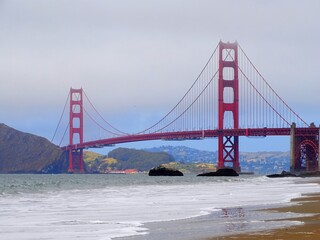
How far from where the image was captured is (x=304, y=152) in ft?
320

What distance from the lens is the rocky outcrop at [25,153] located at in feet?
561

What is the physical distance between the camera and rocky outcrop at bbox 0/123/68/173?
17106 centimetres

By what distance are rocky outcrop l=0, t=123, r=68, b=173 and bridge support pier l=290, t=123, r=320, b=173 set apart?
75.8 m

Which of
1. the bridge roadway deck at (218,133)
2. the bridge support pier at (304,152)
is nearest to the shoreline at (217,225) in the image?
the bridge roadway deck at (218,133)

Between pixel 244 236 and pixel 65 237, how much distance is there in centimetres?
322

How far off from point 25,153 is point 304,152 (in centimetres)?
9904

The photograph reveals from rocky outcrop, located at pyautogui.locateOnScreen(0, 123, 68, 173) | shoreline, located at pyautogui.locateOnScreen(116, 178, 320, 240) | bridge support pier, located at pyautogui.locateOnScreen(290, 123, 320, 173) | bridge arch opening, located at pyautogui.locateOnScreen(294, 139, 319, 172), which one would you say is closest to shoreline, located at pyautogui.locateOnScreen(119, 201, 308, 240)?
shoreline, located at pyautogui.locateOnScreen(116, 178, 320, 240)

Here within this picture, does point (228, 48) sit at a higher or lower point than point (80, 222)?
higher

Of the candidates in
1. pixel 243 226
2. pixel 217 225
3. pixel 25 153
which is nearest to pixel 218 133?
pixel 217 225

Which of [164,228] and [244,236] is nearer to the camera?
[244,236]

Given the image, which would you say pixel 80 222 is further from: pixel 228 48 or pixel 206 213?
pixel 228 48

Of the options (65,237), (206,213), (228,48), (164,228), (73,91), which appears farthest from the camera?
(73,91)

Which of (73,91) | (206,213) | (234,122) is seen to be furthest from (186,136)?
(206,213)

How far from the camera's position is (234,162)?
101 metres
